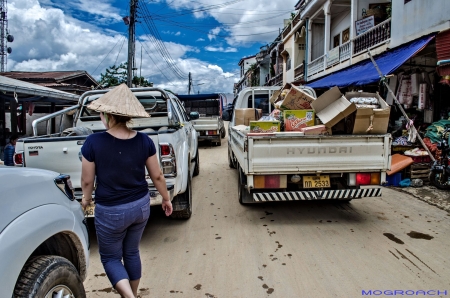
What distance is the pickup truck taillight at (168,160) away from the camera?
12.4 feet

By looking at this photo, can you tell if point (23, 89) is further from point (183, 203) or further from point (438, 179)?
point (438, 179)

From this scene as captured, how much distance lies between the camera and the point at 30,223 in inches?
67.3

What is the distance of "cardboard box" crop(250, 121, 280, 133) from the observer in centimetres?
480

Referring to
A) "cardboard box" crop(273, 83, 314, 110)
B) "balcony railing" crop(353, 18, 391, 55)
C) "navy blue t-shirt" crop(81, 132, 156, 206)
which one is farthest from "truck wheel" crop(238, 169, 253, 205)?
"balcony railing" crop(353, 18, 391, 55)

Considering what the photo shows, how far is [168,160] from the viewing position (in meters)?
→ 3.82

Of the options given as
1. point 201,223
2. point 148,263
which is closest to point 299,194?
point 201,223

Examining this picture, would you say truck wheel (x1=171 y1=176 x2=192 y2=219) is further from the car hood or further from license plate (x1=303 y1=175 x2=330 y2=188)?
the car hood

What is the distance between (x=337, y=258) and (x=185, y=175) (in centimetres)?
223

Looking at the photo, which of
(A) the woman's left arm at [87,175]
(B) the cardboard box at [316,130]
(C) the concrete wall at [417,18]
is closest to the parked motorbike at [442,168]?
(C) the concrete wall at [417,18]

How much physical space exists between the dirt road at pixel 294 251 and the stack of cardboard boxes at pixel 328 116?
53.7 inches

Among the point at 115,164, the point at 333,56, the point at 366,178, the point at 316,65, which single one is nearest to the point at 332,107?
the point at 366,178

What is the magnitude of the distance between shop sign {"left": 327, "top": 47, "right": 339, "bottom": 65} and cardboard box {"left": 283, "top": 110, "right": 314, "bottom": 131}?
1065cm

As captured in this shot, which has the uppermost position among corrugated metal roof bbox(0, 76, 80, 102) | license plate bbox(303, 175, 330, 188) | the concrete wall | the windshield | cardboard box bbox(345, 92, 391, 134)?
the concrete wall

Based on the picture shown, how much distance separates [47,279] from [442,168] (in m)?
7.01
